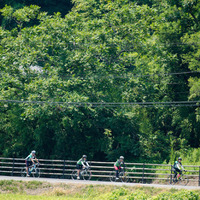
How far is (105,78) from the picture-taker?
3366cm

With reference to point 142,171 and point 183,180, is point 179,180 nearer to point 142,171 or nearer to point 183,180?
point 183,180

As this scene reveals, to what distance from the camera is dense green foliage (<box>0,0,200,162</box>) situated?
3322 centimetres

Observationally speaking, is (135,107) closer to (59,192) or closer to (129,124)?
(129,124)

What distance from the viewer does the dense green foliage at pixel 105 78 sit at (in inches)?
1308

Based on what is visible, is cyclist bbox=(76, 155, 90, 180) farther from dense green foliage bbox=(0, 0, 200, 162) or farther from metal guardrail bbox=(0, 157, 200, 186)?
dense green foliage bbox=(0, 0, 200, 162)

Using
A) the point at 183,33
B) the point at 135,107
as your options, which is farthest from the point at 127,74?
the point at 183,33

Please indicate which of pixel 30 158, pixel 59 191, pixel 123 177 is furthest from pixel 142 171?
pixel 30 158

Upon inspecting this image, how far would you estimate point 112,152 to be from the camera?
111 feet

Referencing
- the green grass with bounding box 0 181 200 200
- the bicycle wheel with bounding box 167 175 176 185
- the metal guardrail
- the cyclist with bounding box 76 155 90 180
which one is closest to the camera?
the green grass with bounding box 0 181 200 200

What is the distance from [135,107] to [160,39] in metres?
6.00

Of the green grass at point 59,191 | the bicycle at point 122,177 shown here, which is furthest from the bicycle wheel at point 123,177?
the green grass at point 59,191

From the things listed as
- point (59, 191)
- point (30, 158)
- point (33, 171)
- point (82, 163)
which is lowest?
point (59, 191)

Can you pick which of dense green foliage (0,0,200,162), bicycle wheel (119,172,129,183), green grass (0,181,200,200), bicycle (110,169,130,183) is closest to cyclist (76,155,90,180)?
bicycle (110,169,130,183)

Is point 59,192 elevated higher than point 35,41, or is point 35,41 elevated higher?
point 35,41
